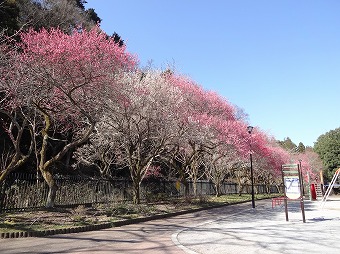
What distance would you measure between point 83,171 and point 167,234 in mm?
21246

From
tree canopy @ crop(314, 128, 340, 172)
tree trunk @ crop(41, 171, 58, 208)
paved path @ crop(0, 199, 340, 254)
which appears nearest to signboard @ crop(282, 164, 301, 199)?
paved path @ crop(0, 199, 340, 254)

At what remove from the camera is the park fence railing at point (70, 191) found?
1343 centimetres

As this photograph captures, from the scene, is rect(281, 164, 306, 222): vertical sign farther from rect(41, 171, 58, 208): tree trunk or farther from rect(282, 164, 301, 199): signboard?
rect(41, 171, 58, 208): tree trunk

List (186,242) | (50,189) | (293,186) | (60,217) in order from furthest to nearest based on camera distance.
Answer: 1. (293,186)
2. (50,189)
3. (60,217)
4. (186,242)

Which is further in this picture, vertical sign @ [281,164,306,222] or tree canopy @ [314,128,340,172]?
tree canopy @ [314,128,340,172]

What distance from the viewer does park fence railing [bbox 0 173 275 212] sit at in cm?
1343

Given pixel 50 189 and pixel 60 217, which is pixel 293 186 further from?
pixel 50 189

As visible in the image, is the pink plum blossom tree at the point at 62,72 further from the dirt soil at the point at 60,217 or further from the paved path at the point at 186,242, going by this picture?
the paved path at the point at 186,242

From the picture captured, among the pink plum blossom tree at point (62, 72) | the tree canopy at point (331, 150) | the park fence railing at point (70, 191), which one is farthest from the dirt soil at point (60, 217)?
the tree canopy at point (331, 150)

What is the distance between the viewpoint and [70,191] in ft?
53.9

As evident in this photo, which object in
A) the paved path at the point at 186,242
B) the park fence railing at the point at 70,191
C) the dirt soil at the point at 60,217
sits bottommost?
the paved path at the point at 186,242

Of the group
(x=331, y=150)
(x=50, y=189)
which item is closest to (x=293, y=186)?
(x=50, y=189)

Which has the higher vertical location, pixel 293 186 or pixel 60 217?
pixel 293 186

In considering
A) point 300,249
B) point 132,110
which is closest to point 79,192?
point 132,110
